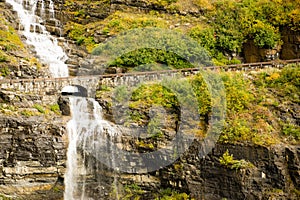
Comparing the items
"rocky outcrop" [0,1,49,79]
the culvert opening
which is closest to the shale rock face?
"rocky outcrop" [0,1,49,79]

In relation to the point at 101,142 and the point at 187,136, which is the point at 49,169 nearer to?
the point at 101,142

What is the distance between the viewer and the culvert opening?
2472cm

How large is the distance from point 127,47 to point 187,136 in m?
10.3

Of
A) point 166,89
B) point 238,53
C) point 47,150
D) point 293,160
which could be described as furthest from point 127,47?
point 293,160

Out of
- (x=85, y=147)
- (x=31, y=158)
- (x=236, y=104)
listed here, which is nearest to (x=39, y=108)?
(x=31, y=158)

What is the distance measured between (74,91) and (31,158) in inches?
312

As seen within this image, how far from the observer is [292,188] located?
18.0m

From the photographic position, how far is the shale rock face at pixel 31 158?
60.5 feet

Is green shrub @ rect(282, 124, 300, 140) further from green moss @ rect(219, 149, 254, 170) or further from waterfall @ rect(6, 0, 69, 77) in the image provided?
waterfall @ rect(6, 0, 69, 77)

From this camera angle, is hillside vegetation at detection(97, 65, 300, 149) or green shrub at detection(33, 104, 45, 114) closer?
hillside vegetation at detection(97, 65, 300, 149)

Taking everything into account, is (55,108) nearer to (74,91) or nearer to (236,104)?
(74,91)

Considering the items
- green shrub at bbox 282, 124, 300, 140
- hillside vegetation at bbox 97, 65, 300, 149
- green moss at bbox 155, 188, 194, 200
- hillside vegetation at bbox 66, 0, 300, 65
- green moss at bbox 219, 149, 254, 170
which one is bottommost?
green moss at bbox 155, 188, 194, 200

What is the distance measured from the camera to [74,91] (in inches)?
1021

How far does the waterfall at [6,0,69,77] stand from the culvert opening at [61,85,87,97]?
150 cm
